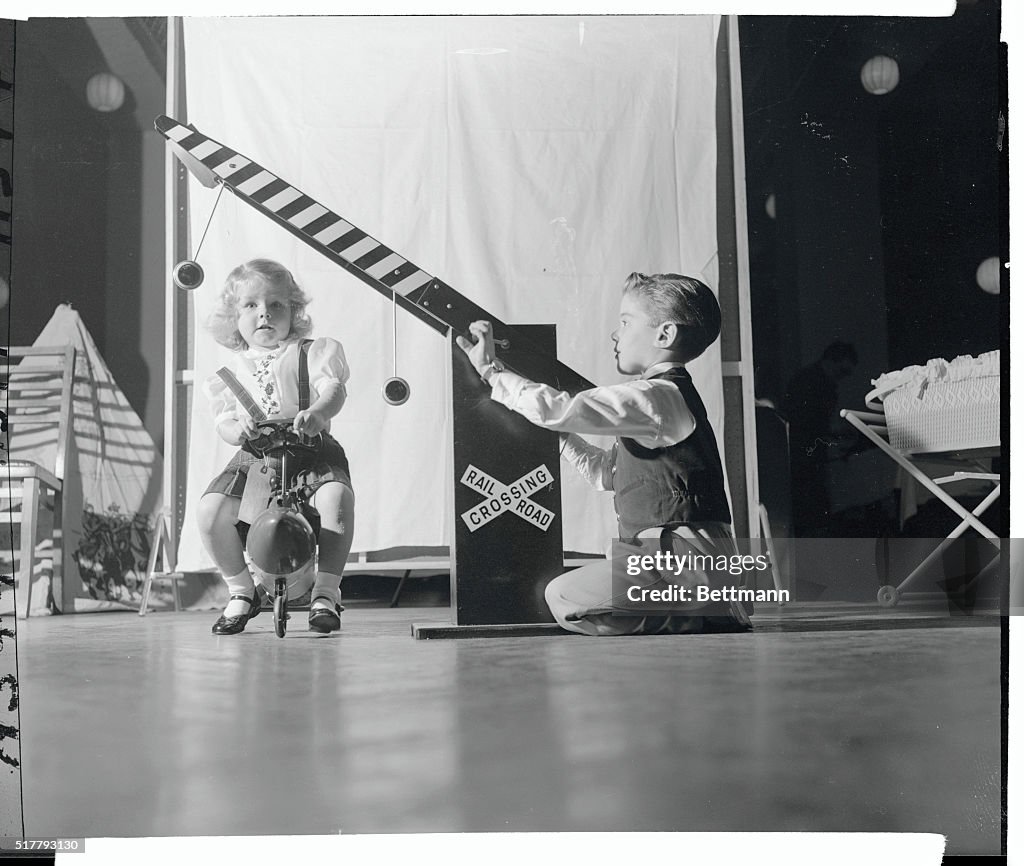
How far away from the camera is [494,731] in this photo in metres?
1.85

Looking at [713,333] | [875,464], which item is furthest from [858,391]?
[713,333]

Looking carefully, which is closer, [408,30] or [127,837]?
[127,837]

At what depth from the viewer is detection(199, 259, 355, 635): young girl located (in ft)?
Answer: 6.35

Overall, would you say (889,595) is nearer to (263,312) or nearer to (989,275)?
(989,275)

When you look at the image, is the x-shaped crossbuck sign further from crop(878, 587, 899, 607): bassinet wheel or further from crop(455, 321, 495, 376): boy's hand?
crop(878, 587, 899, 607): bassinet wheel

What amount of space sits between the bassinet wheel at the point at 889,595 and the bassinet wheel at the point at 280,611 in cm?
113

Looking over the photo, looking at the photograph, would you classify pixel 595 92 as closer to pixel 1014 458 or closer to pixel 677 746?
pixel 1014 458

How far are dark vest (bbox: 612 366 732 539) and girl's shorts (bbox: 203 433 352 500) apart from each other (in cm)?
52

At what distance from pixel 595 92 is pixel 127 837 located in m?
1.64

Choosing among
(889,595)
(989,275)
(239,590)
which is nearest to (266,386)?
(239,590)

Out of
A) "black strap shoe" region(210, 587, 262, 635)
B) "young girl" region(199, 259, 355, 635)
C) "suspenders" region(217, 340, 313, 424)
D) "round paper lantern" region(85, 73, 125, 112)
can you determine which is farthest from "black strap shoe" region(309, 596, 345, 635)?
"round paper lantern" region(85, 73, 125, 112)

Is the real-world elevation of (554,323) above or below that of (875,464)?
above

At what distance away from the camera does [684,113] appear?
6.53 feet

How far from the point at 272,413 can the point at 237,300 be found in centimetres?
22
